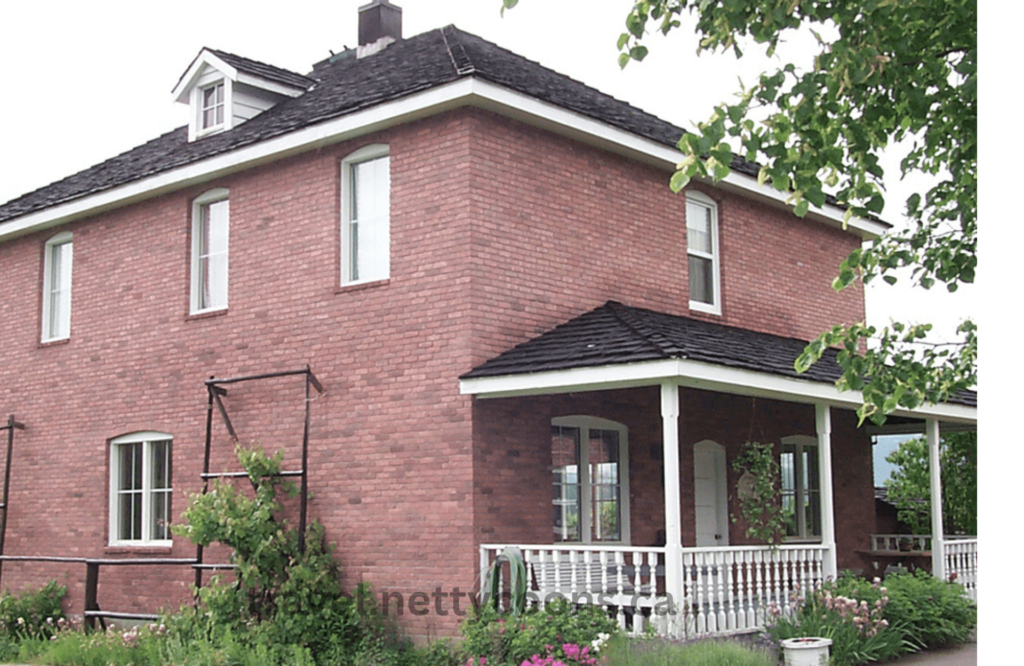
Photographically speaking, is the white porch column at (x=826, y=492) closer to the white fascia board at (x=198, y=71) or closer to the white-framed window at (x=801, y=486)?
the white-framed window at (x=801, y=486)

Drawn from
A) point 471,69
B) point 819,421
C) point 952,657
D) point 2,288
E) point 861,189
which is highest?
point 471,69

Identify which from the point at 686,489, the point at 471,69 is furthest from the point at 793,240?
the point at 471,69

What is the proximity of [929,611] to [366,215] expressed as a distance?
8.03m

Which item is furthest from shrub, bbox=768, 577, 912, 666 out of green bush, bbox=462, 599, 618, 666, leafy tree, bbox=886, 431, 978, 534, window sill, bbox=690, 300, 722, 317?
leafy tree, bbox=886, 431, 978, 534

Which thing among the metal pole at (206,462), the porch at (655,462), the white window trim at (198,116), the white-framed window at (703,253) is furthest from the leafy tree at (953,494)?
the white window trim at (198,116)

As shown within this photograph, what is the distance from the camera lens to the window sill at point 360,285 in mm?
13688

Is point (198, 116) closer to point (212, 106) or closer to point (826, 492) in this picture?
point (212, 106)

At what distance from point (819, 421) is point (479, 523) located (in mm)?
4242

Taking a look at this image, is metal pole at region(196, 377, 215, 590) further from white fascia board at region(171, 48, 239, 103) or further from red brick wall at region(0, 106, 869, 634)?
white fascia board at region(171, 48, 239, 103)

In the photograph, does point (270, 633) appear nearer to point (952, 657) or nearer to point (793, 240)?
point (952, 657)

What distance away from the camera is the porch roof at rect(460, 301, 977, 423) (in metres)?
11.5

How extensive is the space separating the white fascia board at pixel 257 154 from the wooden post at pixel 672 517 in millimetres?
4145

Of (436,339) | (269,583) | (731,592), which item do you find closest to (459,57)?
(436,339)

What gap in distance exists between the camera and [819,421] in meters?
13.7
